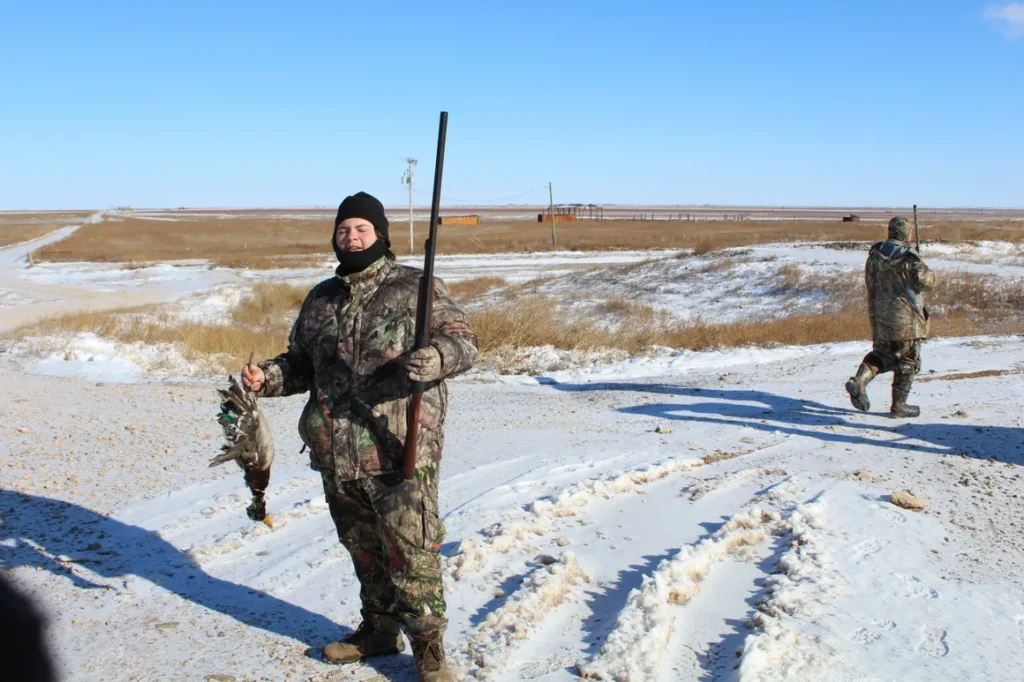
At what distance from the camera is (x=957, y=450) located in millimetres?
7336

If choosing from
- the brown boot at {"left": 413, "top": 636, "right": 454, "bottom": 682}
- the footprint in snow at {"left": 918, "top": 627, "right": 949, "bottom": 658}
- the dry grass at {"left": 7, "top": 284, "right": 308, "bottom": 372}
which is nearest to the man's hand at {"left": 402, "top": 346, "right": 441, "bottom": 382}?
the brown boot at {"left": 413, "top": 636, "right": 454, "bottom": 682}

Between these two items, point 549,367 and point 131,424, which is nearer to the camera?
point 131,424

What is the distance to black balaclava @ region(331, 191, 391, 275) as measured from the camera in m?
3.46

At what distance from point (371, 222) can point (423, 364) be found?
2.20 ft

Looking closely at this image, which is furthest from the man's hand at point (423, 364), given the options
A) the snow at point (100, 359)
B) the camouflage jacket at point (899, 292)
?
the snow at point (100, 359)

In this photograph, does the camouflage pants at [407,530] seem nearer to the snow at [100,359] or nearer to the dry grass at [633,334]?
the snow at [100,359]

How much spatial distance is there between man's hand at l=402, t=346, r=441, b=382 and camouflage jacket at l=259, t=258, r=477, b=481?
138mm

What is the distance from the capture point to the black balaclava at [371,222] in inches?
136

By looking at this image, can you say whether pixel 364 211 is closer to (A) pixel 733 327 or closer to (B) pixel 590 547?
(B) pixel 590 547

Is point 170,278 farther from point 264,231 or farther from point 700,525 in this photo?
point 264,231

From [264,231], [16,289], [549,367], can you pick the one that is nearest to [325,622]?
[549,367]

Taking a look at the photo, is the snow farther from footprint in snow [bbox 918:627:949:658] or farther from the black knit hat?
footprint in snow [bbox 918:627:949:658]

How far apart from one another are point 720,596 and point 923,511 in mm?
2087

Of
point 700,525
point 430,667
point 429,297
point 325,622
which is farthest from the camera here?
point 700,525
